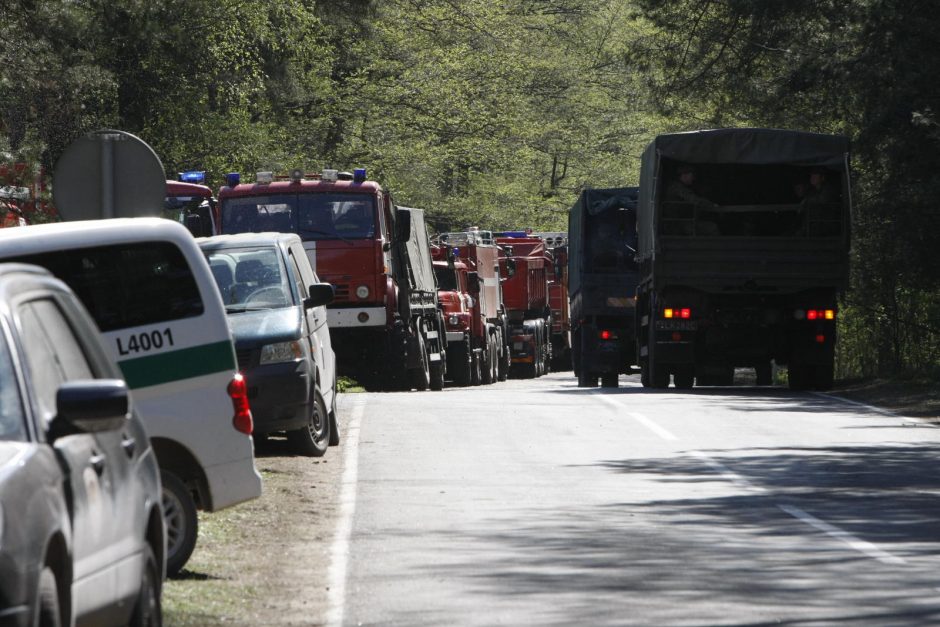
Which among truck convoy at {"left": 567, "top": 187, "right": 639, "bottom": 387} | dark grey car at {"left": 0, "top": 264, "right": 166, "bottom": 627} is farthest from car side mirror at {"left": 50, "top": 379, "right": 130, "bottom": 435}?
truck convoy at {"left": 567, "top": 187, "right": 639, "bottom": 387}

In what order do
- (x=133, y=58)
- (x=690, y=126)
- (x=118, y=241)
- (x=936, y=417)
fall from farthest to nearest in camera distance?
1. (x=690, y=126)
2. (x=133, y=58)
3. (x=936, y=417)
4. (x=118, y=241)

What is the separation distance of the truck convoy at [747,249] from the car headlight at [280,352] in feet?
36.1

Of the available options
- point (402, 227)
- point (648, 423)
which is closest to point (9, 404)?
point (648, 423)

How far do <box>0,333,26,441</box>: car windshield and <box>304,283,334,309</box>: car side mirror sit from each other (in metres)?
10.7

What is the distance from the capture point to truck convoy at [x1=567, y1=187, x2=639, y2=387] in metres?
33.7

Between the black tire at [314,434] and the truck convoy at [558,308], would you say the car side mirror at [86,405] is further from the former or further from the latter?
the truck convoy at [558,308]

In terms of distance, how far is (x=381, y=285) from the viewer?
26.0 metres

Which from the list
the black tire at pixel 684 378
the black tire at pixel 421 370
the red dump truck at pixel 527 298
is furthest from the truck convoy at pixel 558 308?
the black tire at pixel 684 378

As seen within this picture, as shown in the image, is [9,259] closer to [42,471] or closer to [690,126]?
[42,471]

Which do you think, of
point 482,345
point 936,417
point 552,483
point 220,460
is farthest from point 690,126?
point 220,460

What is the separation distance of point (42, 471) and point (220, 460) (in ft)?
14.6

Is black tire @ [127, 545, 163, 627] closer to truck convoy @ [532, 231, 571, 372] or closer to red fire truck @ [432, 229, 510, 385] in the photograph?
red fire truck @ [432, 229, 510, 385]

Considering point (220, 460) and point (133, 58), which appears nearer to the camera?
point (220, 460)

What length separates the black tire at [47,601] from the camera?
5.09 metres
